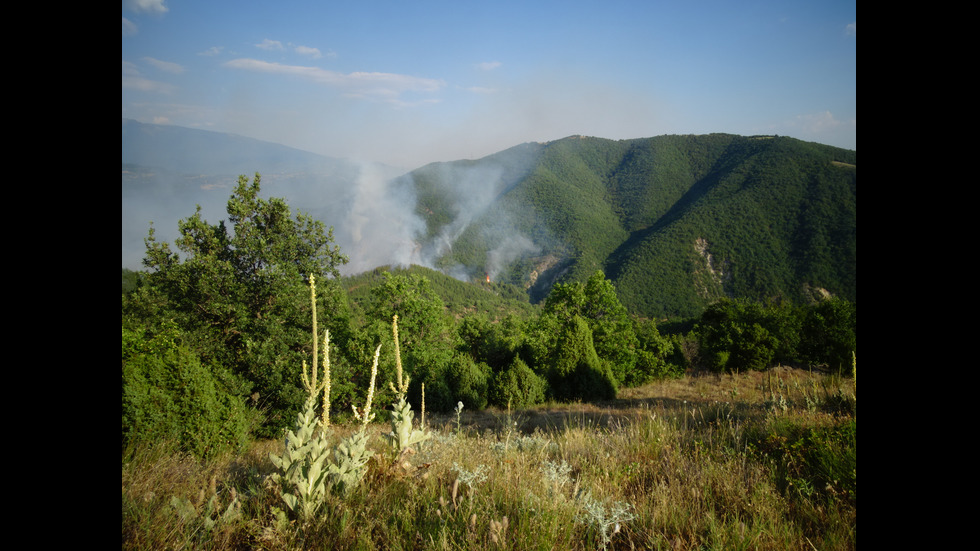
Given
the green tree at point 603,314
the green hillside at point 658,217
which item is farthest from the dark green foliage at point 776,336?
the green hillside at point 658,217

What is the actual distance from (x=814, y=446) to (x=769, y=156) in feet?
369

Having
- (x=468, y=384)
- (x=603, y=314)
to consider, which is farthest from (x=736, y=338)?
(x=468, y=384)

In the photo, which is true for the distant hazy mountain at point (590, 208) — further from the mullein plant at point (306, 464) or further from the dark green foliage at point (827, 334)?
the mullein plant at point (306, 464)

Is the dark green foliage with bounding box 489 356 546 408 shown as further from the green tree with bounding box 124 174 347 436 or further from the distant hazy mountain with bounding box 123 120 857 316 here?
the distant hazy mountain with bounding box 123 120 857 316

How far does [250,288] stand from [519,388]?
11.8m

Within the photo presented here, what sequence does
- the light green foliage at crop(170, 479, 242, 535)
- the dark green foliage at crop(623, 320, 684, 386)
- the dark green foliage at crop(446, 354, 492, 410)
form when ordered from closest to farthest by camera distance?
1. the light green foliage at crop(170, 479, 242, 535)
2. the dark green foliage at crop(446, 354, 492, 410)
3. the dark green foliage at crop(623, 320, 684, 386)

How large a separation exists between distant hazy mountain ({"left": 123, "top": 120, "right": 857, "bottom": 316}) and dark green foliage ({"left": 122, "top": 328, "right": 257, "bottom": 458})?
74.7 feet

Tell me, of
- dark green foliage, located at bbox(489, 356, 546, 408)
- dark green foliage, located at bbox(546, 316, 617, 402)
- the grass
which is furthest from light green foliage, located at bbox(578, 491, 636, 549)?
dark green foliage, located at bbox(546, 316, 617, 402)

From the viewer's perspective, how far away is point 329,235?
1861cm

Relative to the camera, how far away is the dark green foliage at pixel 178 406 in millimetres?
6164

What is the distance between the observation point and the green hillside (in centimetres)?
7031

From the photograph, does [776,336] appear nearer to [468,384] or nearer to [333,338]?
[468,384]
